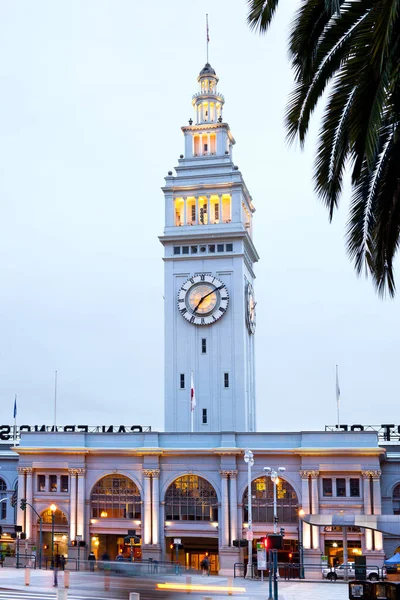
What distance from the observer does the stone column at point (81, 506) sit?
251 ft

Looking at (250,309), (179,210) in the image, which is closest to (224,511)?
(250,309)

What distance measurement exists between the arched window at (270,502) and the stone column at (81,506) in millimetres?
14458

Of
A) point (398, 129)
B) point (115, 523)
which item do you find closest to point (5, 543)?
point (115, 523)

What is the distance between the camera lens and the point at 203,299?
→ 288 feet

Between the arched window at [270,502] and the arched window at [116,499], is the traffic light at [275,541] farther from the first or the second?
the arched window at [116,499]

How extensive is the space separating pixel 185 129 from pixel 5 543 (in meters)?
46.3

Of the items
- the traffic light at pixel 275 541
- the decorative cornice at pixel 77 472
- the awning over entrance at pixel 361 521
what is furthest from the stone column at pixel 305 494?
the traffic light at pixel 275 541

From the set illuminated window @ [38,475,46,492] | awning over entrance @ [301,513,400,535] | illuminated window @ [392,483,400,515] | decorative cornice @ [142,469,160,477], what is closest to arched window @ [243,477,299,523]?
awning over entrance @ [301,513,400,535]

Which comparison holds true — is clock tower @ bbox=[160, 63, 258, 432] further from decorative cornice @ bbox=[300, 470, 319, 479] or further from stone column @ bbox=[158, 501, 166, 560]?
decorative cornice @ bbox=[300, 470, 319, 479]

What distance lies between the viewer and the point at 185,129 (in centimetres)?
9406

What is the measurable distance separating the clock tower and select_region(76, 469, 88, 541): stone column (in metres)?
12.2

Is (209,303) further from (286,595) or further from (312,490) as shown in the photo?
(286,595)

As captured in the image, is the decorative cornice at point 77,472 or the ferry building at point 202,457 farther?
the decorative cornice at point 77,472

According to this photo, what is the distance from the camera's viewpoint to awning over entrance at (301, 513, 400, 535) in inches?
2395
